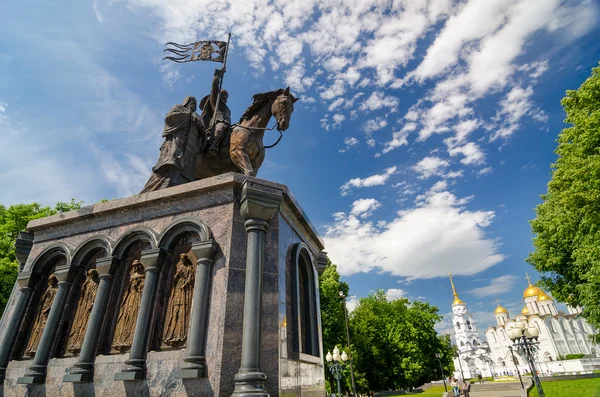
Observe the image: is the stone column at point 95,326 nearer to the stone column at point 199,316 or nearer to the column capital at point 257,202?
the stone column at point 199,316

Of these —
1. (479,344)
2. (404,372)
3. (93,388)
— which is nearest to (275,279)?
(93,388)

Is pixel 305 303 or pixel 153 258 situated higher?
pixel 153 258

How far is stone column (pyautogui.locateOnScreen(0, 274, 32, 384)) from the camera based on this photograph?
5781 millimetres

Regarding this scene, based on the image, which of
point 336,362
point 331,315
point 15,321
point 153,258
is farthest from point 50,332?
point 331,315

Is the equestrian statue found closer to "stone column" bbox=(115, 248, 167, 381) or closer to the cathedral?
"stone column" bbox=(115, 248, 167, 381)

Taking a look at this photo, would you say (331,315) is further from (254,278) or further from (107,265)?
(254,278)

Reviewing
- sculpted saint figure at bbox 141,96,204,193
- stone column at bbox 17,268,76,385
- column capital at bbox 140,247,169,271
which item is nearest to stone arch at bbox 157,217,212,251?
column capital at bbox 140,247,169,271

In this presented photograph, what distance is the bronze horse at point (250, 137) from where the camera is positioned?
23.7ft

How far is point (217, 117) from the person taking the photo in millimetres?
8625

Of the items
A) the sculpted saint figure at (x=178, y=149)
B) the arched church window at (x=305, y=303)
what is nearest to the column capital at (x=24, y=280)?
the sculpted saint figure at (x=178, y=149)

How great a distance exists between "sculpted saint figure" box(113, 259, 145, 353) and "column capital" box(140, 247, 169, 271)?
0.28 m

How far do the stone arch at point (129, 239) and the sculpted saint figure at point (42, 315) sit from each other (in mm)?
1604

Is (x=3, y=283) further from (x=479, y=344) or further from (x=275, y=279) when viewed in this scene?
(x=479, y=344)

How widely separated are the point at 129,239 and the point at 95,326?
1.50 metres
